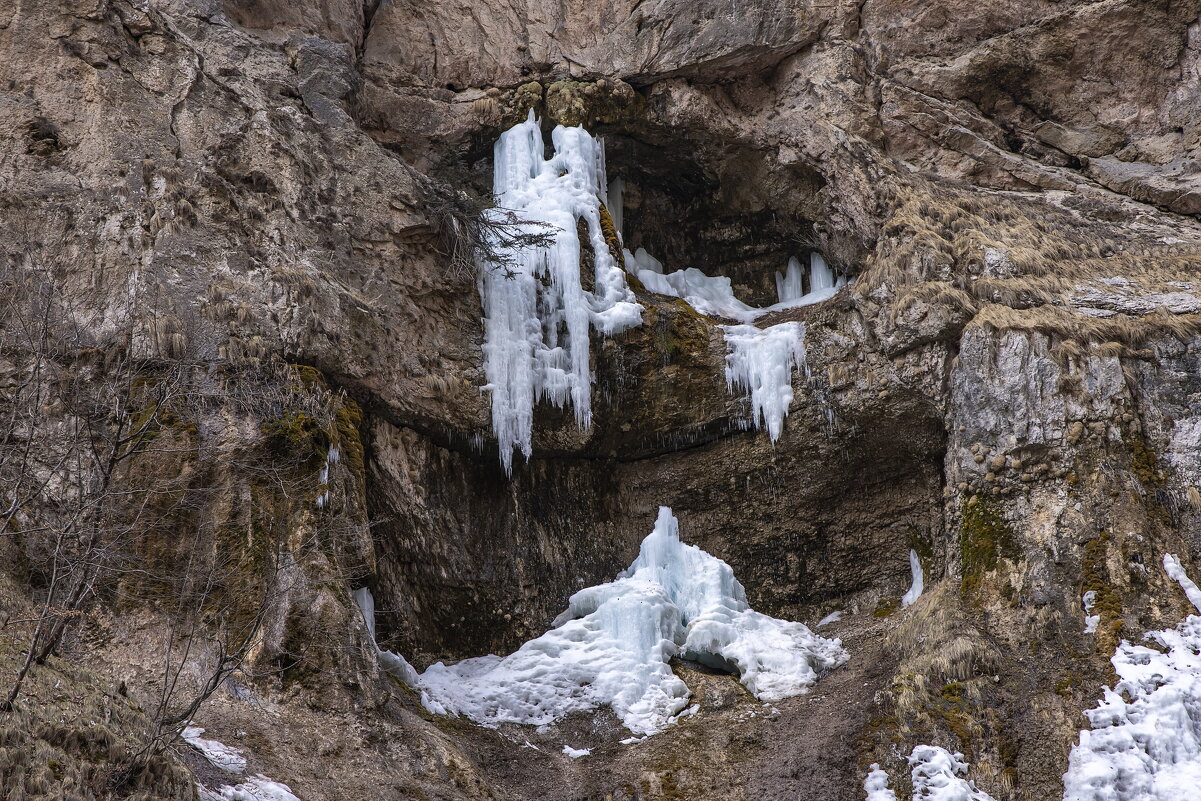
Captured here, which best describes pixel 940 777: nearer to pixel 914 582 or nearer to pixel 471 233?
pixel 914 582

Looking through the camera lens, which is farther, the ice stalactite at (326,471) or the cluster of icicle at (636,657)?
the cluster of icicle at (636,657)

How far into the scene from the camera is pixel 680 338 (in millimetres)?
16406

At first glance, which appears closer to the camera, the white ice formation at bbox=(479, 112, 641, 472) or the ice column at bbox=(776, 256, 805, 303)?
the white ice formation at bbox=(479, 112, 641, 472)

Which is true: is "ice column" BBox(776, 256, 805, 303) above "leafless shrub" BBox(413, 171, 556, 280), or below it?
above

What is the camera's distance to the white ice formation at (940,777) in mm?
10680

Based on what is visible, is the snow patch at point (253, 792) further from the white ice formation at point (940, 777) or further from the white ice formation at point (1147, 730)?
the white ice formation at point (1147, 730)

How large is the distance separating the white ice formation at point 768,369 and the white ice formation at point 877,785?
18.8 ft

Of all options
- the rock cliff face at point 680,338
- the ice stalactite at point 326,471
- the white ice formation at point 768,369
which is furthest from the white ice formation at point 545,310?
the ice stalactite at point 326,471

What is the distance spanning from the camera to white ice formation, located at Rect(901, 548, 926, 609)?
50.5 feet

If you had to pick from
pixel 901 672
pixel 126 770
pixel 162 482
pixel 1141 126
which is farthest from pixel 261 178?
pixel 1141 126

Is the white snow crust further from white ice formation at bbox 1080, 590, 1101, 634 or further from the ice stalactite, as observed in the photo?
white ice formation at bbox 1080, 590, 1101, 634

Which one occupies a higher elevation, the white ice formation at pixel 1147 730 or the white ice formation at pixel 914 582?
the white ice formation at pixel 914 582

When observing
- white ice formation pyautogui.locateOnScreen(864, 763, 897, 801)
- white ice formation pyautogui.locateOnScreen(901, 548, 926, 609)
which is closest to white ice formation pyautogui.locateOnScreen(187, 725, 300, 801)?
white ice formation pyautogui.locateOnScreen(864, 763, 897, 801)

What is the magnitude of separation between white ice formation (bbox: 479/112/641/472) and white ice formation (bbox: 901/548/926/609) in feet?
16.3
